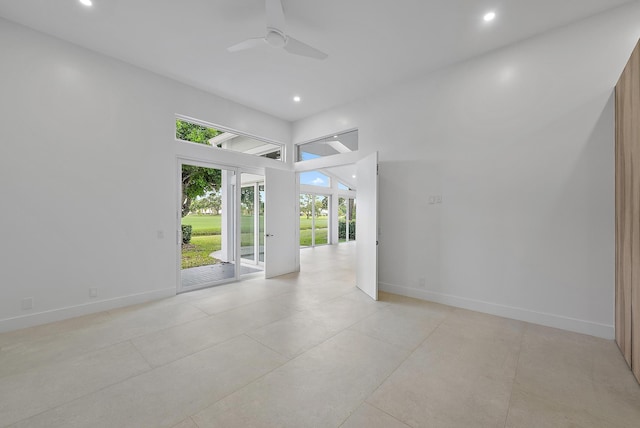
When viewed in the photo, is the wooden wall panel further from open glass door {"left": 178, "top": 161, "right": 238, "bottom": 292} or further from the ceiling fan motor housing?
open glass door {"left": 178, "top": 161, "right": 238, "bottom": 292}

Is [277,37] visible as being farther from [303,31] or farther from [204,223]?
[204,223]

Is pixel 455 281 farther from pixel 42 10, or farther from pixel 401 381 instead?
pixel 42 10

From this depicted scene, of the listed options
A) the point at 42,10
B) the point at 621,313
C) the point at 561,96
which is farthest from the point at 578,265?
the point at 42,10

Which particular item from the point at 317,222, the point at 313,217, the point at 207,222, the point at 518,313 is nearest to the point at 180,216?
the point at 207,222

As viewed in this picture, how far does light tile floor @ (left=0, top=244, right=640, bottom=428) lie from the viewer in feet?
5.67

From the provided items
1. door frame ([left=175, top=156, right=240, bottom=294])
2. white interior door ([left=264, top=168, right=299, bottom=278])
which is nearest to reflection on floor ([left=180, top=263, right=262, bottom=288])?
door frame ([left=175, top=156, right=240, bottom=294])

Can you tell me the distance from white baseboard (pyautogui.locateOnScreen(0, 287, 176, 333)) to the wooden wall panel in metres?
5.50

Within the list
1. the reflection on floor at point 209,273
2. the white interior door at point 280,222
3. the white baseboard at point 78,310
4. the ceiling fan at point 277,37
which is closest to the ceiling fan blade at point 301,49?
the ceiling fan at point 277,37

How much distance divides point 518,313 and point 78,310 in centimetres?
568

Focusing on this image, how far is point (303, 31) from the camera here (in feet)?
10.3

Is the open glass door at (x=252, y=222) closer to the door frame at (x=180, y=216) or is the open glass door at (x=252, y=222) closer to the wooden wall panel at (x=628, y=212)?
the door frame at (x=180, y=216)

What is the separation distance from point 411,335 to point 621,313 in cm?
202

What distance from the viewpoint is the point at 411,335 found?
9.41 ft

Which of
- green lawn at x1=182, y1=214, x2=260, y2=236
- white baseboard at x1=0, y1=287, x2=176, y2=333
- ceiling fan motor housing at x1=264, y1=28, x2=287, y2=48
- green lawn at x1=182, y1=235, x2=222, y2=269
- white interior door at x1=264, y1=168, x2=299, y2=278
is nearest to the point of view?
ceiling fan motor housing at x1=264, y1=28, x2=287, y2=48
